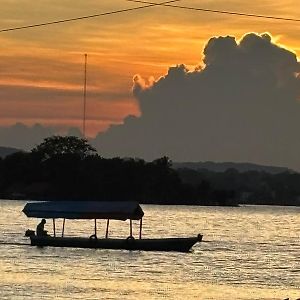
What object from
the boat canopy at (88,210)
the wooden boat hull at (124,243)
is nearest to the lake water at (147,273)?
the wooden boat hull at (124,243)

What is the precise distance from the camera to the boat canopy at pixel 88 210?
85.9 metres

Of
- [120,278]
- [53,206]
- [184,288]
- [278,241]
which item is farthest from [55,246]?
[278,241]

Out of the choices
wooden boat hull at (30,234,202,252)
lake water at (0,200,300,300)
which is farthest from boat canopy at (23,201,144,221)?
lake water at (0,200,300,300)

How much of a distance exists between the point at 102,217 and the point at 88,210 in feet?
6.64

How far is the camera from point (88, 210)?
87938mm

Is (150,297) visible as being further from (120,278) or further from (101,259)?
(101,259)

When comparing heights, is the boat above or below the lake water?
above

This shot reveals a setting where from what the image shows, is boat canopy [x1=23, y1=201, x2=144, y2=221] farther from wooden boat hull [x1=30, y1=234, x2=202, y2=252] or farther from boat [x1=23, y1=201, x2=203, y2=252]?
wooden boat hull [x1=30, y1=234, x2=202, y2=252]

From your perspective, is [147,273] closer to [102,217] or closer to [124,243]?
[102,217]

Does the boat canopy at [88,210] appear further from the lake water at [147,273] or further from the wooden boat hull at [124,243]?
the lake water at [147,273]

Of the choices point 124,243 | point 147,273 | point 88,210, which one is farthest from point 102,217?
point 147,273

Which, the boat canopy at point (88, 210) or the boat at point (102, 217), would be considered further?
the boat at point (102, 217)

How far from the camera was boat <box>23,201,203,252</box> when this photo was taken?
8631 centimetres

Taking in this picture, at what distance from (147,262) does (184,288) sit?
1695cm
